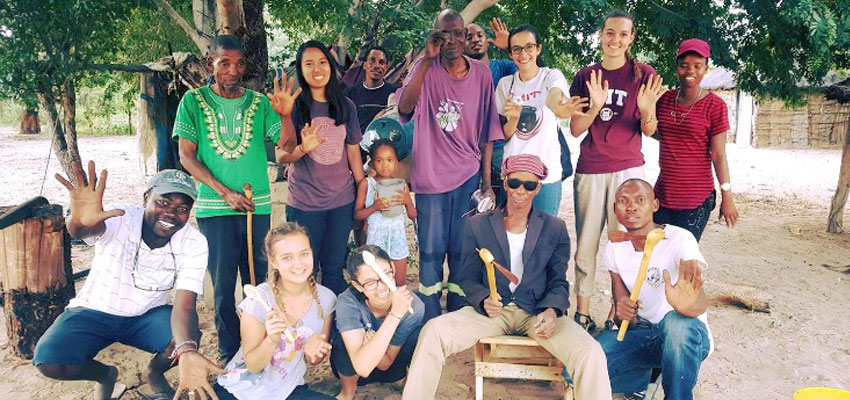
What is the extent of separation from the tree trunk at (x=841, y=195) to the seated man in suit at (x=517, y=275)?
5809 millimetres

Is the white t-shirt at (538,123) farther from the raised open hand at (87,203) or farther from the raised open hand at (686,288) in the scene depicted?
the raised open hand at (87,203)

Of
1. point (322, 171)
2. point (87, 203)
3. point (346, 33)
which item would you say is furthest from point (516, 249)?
point (346, 33)

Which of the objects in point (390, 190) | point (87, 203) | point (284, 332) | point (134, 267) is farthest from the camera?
point (390, 190)

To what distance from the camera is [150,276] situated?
9.51ft

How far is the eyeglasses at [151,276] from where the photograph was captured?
2.88 metres

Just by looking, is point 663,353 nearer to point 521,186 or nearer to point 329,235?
point 521,186

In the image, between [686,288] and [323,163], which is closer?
[686,288]

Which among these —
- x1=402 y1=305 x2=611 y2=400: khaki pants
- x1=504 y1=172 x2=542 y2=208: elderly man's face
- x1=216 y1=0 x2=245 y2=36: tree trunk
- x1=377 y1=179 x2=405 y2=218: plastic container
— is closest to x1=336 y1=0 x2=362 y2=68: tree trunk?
x1=216 y1=0 x2=245 y2=36: tree trunk

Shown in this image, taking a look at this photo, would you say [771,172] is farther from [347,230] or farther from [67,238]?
[67,238]

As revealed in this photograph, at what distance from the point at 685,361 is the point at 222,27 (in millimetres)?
3648

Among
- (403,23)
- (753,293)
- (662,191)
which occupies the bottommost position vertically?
(753,293)

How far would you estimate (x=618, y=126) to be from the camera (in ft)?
11.5

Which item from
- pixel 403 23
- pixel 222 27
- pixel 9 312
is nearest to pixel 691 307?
pixel 222 27

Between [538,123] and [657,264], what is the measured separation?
3.57 feet
